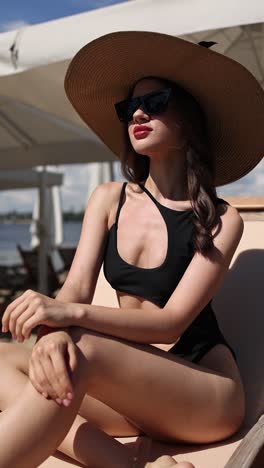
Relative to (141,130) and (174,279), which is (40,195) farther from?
(174,279)

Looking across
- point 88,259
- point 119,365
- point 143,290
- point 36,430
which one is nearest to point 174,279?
point 143,290

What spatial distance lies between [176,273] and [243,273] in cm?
70

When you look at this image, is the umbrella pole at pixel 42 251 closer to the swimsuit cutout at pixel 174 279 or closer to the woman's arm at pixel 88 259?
the woman's arm at pixel 88 259

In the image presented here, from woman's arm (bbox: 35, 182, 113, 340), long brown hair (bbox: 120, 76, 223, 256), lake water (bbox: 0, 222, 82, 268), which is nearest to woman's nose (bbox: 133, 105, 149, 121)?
long brown hair (bbox: 120, 76, 223, 256)

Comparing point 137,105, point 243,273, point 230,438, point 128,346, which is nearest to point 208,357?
point 230,438

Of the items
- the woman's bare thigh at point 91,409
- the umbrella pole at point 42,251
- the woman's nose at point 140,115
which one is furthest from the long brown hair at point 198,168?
the umbrella pole at point 42,251

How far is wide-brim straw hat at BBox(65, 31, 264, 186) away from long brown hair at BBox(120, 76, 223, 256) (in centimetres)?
6

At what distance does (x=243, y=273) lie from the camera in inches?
98.7

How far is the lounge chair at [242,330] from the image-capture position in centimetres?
175

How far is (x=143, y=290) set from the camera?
75.2 inches

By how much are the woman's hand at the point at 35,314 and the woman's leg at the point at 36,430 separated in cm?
18

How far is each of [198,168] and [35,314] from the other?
0.84m

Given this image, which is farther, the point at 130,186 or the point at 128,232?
the point at 130,186

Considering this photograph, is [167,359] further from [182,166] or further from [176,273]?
[182,166]
